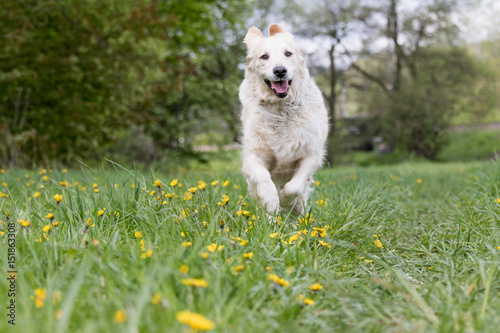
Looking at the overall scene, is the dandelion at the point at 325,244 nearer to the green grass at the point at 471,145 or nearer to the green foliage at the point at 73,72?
the green foliage at the point at 73,72

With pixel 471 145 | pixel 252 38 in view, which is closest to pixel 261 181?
pixel 252 38

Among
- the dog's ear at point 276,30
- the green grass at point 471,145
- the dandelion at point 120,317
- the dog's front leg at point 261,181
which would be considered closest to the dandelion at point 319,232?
the dog's front leg at point 261,181

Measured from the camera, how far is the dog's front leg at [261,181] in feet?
10.7

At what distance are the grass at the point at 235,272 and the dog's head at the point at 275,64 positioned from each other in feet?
3.34

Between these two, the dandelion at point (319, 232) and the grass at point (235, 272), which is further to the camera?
the dandelion at point (319, 232)

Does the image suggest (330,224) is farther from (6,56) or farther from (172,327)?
(6,56)

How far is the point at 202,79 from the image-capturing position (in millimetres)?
14773

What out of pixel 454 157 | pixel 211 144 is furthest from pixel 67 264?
pixel 454 157

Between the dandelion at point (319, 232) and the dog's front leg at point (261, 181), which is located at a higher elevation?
the dog's front leg at point (261, 181)

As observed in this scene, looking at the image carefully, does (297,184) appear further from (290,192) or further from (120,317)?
(120,317)

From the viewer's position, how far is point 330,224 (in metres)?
3.04

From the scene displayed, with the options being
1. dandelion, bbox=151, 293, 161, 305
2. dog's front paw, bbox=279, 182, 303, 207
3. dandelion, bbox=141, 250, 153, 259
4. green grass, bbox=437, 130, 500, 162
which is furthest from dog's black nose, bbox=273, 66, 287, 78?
green grass, bbox=437, 130, 500, 162

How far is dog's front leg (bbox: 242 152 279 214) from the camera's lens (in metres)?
3.27

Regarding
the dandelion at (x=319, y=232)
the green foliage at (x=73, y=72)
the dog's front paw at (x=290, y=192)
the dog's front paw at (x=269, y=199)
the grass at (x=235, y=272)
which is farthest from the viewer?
the green foliage at (x=73, y=72)
